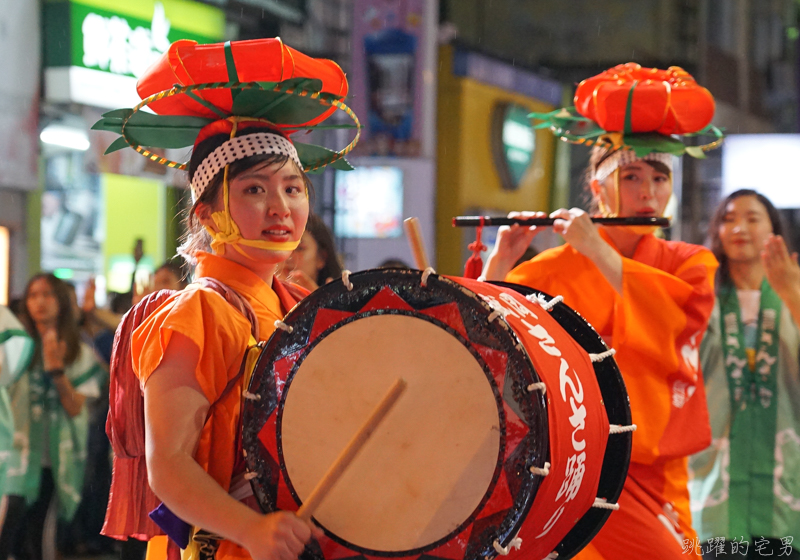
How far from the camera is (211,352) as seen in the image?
5.33ft

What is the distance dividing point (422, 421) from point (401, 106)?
925 cm

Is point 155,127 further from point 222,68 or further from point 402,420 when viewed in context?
point 402,420

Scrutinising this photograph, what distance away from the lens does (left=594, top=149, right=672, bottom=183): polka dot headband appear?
9.55 ft

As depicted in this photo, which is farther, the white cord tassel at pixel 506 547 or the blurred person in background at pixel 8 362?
the blurred person in background at pixel 8 362

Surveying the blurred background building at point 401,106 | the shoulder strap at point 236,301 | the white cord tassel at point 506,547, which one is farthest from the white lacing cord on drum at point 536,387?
the blurred background building at point 401,106

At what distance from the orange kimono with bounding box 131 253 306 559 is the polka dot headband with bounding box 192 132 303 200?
0.81ft

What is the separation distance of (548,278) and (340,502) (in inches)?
57.2

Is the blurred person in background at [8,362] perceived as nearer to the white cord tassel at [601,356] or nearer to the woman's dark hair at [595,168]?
the woman's dark hair at [595,168]

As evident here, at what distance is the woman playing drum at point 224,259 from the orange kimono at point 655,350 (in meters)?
1.07

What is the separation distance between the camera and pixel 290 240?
72.4 inches

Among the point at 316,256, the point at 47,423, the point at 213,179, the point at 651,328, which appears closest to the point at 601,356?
the point at 213,179

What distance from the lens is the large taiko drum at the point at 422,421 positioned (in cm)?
145

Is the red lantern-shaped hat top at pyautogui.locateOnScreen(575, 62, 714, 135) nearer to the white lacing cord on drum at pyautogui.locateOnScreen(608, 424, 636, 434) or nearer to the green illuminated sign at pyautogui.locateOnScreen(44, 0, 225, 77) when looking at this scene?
the white lacing cord on drum at pyautogui.locateOnScreen(608, 424, 636, 434)

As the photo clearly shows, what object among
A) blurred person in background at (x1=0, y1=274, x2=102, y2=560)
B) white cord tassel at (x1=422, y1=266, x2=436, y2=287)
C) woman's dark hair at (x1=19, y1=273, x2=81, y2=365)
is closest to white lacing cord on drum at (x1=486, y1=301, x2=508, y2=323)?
white cord tassel at (x1=422, y1=266, x2=436, y2=287)
